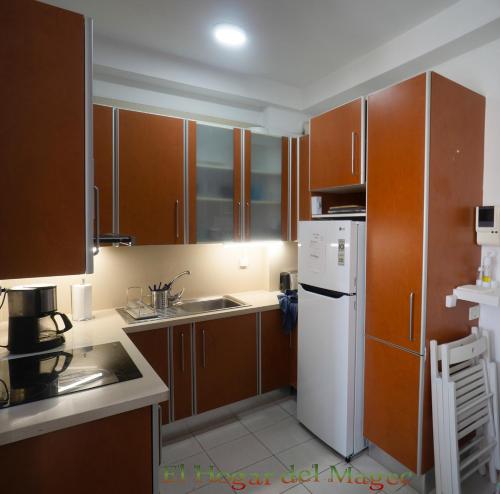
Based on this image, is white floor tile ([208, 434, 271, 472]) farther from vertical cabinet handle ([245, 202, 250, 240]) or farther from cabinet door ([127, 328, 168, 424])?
vertical cabinet handle ([245, 202, 250, 240])

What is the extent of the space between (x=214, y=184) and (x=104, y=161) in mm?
803

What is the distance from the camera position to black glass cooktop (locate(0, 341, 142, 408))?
3.95 ft

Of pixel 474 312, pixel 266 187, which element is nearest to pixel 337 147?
pixel 266 187

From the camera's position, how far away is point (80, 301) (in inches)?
85.6

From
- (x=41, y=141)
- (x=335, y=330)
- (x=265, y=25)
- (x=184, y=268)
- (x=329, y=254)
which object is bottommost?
(x=335, y=330)

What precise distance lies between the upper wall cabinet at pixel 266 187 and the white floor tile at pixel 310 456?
A: 5.12 ft

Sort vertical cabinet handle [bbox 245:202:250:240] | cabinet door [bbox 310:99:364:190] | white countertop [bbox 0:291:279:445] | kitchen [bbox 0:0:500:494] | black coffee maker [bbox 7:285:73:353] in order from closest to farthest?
1. white countertop [bbox 0:291:279:445]
2. kitchen [bbox 0:0:500:494]
3. black coffee maker [bbox 7:285:73:353]
4. cabinet door [bbox 310:99:364:190]
5. vertical cabinet handle [bbox 245:202:250:240]

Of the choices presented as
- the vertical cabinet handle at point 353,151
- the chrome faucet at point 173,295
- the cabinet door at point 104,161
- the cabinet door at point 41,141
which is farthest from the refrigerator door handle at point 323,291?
the cabinet door at point 41,141

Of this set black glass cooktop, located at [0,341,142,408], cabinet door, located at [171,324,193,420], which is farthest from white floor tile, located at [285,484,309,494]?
black glass cooktop, located at [0,341,142,408]

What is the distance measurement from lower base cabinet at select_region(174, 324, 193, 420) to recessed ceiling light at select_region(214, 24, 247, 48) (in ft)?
6.38

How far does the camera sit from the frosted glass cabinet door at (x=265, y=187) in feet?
9.27

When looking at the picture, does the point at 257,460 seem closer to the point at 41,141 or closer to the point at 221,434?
the point at 221,434

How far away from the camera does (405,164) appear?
1.84 m

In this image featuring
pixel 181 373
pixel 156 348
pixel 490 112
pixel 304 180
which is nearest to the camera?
pixel 490 112
